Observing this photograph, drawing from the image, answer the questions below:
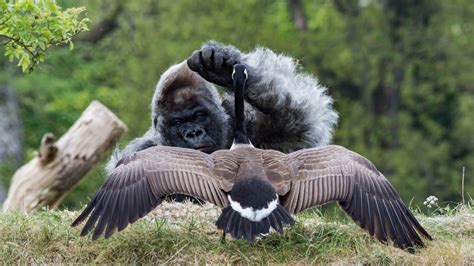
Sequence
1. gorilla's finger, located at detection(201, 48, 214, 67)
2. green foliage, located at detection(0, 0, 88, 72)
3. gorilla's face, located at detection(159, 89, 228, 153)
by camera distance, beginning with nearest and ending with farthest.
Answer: green foliage, located at detection(0, 0, 88, 72) → gorilla's finger, located at detection(201, 48, 214, 67) → gorilla's face, located at detection(159, 89, 228, 153)

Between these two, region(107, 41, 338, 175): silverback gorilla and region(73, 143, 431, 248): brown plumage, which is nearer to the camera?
region(73, 143, 431, 248): brown plumage

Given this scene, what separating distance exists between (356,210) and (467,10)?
23.2 metres

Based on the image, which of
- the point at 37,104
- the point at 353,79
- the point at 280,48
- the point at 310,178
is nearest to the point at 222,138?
the point at 310,178

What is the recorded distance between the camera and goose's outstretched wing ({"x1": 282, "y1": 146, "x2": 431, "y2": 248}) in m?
6.98

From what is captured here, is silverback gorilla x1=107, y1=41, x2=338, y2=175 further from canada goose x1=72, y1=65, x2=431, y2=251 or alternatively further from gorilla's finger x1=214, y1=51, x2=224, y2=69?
canada goose x1=72, y1=65, x2=431, y2=251

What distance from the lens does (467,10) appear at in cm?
2905

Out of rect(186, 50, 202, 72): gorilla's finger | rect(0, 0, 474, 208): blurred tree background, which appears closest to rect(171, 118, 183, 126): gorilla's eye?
rect(186, 50, 202, 72): gorilla's finger

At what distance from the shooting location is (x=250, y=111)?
9859 millimetres

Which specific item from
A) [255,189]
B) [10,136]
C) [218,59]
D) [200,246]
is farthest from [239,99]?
[10,136]

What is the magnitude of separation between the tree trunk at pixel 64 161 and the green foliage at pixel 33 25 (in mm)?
3922

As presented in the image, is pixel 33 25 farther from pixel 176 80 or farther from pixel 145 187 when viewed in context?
pixel 176 80

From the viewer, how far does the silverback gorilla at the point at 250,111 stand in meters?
9.75

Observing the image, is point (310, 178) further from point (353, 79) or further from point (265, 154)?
point (353, 79)

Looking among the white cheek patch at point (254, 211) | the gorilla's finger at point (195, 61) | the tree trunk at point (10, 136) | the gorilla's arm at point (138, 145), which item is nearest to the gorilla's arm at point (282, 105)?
the gorilla's finger at point (195, 61)
